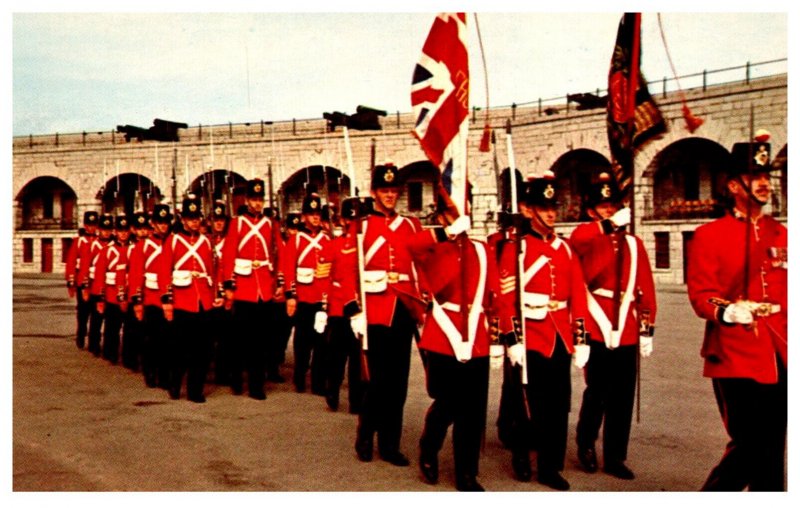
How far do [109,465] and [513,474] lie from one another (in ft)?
9.14

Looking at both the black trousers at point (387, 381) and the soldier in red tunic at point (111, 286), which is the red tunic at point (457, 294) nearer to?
the black trousers at point (387, 381)

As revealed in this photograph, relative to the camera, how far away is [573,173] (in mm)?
31797

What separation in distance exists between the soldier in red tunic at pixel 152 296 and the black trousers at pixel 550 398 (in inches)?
176

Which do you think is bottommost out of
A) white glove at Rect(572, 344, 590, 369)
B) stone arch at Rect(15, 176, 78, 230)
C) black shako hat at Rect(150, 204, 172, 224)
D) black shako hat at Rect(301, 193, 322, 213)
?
white glove at Rect(572, 344, 590, 369)

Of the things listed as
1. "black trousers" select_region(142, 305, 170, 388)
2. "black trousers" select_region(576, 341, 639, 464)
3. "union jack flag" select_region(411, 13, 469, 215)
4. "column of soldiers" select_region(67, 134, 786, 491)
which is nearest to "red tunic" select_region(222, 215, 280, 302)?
"black trousers" select_region(142, 305, 170, 388)

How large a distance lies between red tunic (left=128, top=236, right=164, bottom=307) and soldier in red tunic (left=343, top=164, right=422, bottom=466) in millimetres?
3205

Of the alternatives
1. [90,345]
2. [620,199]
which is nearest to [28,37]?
[620,199]

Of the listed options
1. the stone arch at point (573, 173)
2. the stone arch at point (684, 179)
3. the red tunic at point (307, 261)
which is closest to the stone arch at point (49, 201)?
the stone arch at point (573, 173)

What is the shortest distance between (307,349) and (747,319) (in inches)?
220

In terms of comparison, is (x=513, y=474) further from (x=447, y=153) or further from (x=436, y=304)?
(x=447, y=153)

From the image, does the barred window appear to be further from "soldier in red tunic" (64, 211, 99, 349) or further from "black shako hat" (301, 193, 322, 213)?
"black shako hat" (301, 193, 322, 213)

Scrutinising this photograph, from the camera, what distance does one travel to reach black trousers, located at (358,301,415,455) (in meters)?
6.33

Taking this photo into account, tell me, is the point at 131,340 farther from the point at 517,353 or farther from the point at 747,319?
the point at 747,319

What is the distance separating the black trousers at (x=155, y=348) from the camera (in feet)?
29.8
